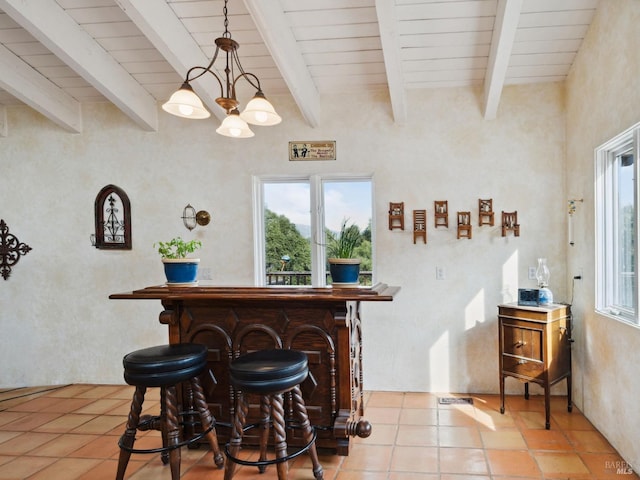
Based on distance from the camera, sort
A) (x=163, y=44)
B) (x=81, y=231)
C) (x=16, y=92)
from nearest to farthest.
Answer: (x=163, y=44) → (x=16, y=92) → (x=81, y=231)

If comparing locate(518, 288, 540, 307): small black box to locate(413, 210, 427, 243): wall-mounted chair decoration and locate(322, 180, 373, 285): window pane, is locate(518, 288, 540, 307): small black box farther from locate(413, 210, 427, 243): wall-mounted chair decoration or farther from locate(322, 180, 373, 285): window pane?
locate(322, 180, 373, 285): window pane

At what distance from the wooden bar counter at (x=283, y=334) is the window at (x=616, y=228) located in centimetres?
147

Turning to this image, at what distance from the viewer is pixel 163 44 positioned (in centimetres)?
310

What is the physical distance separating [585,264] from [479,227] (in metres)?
0.86

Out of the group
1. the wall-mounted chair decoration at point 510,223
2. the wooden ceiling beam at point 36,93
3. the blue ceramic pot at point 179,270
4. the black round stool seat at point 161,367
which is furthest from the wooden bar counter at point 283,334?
the wooden ceiling beam at point 36,93

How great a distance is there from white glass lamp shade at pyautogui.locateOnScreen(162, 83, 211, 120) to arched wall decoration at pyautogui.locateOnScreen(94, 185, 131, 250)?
2164 millimetres

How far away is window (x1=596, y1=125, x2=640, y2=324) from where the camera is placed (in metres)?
2.75

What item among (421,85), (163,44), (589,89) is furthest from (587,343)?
(163,44)

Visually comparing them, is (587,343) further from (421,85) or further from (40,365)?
(40,365)

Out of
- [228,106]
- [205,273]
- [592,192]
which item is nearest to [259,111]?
[228,106]

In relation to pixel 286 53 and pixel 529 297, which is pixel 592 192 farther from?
pixel 286 53

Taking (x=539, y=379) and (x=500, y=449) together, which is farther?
(x=539, y=379)

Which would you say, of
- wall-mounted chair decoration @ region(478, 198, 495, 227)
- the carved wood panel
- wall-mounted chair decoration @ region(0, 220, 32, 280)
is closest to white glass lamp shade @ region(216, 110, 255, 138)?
the carved wood panel

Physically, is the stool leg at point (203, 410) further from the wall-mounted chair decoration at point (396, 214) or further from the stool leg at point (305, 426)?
the wall-mounted chair decoration at point (396, 214)
